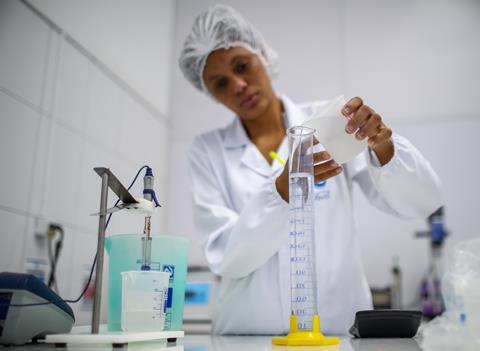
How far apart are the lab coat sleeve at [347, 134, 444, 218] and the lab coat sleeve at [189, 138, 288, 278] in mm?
261

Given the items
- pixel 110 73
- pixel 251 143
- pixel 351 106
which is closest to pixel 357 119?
pixel 351 106

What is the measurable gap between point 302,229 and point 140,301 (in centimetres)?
30

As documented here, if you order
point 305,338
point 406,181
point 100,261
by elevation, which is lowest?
point 305,338

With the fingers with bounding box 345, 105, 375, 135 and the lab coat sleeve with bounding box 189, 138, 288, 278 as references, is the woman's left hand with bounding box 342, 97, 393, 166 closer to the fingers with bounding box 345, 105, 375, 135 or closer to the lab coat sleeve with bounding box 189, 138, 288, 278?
the fingers with bounding box 345, 105, 375, 135

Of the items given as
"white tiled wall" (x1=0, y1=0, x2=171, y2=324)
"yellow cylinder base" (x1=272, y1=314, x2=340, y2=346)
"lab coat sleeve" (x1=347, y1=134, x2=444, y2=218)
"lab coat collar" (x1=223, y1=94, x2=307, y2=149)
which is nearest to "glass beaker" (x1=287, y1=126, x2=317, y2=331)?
"yellow cylinder base" (x1=272, y1=314, x2=340, y2=346)

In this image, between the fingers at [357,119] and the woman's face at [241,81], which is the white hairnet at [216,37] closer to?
the woman's face at [241,81]

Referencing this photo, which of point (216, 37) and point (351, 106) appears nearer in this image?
point (351, 106)

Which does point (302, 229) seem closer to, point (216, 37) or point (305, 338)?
point (305, 338)

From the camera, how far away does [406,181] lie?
1.16 meters

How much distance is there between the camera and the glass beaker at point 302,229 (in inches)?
30.3

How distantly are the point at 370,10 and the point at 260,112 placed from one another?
1.50 m

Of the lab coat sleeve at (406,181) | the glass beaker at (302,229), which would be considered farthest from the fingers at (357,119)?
the lab coat sleeve at (406,181)

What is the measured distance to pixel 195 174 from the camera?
148 centimetres

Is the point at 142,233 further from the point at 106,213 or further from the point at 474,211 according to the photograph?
the point at 474,211
